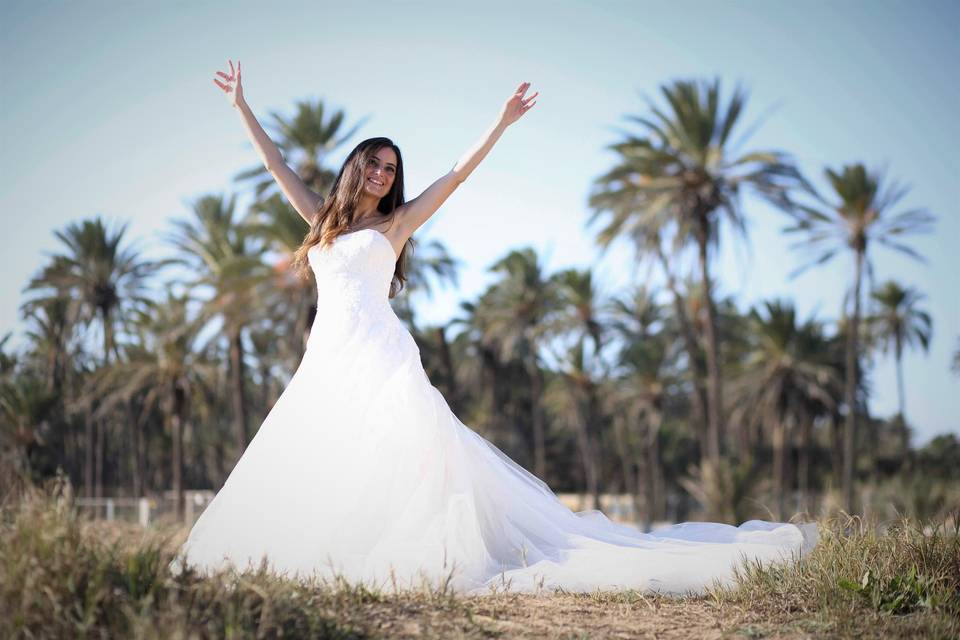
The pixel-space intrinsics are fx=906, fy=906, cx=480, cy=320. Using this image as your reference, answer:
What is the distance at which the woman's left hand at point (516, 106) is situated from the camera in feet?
17.1

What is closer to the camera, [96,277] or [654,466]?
[96,277]

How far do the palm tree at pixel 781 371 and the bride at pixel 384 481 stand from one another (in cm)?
3470

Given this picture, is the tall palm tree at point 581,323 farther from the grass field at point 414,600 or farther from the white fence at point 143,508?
the grass field at point 414,600

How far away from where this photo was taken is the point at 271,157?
17.6 ft

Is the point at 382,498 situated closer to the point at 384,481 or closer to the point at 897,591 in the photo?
the point at 384,481

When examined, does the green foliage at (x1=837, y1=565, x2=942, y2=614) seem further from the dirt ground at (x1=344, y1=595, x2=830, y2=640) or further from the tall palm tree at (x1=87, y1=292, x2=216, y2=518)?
the tall palm tree at (x1=87, y1=292, x2=216, y2=518)

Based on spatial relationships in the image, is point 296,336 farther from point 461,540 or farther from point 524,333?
point 461,540

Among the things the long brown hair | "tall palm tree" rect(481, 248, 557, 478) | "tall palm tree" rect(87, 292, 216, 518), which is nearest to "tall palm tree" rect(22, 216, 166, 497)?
"tall palm tree" rect(87, 292, 216, 518)

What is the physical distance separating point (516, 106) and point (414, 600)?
9.27ft

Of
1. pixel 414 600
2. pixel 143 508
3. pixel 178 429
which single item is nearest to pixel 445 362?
pixel 178 429

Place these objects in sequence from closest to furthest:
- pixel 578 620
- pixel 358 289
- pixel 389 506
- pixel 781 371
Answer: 1. pixel 578 620
2. pixel 389 506
3. pixel 358 289
4. pixel 781 371

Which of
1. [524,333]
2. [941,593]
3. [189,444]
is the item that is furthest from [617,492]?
[941,593]

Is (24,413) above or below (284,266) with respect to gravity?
below

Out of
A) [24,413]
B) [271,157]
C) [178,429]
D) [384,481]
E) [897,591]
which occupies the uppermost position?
[271,157]
